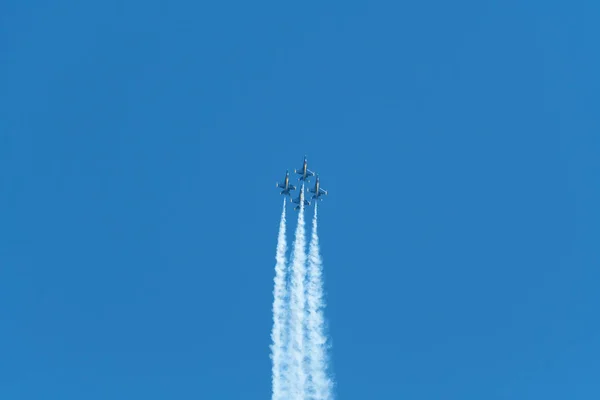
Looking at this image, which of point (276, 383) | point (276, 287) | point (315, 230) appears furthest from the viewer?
point (315, 230)

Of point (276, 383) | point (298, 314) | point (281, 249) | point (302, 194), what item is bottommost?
point (276, 383)

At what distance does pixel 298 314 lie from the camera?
109 m

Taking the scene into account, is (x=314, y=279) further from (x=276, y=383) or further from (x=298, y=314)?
(x=276, y=383)

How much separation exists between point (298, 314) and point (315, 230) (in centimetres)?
1605

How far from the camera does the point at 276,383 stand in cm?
10269

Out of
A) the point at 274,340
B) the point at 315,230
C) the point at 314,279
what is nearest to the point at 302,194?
the point at 315,230

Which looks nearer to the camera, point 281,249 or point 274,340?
point 274,340

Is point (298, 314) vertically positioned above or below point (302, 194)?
below

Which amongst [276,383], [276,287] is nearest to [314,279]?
[276,287]

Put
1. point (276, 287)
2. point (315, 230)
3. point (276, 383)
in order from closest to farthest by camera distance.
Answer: point (276, 383) → point (276, 287) → point (315, 230)

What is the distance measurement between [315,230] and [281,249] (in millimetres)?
6770

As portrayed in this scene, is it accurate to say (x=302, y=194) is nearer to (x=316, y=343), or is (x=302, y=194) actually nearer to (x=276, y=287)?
(x=276, y=287)

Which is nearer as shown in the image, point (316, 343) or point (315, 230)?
point (316, 343)

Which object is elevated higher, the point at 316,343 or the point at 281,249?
the point at 281,249
